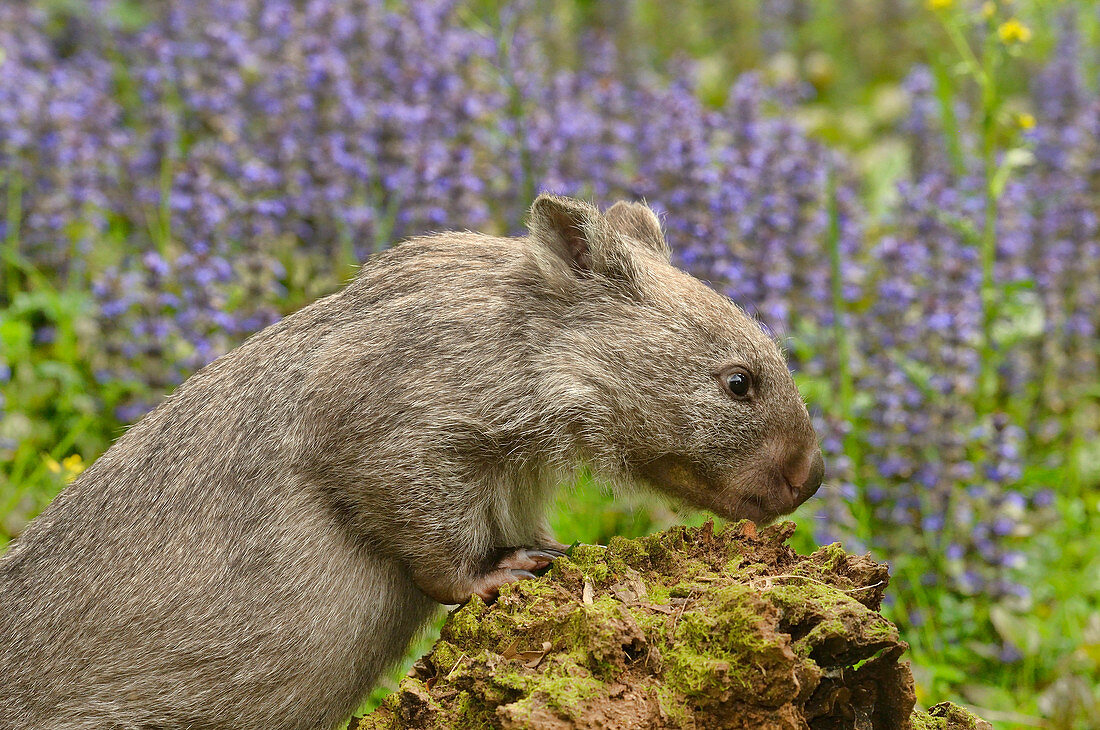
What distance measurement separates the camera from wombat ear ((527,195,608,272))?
13.1 feet

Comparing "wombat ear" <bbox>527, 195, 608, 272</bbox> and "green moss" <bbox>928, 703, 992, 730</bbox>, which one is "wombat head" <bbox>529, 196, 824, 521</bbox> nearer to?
"wombat ear" <bbox>527, 195, 608, 272</bbox>

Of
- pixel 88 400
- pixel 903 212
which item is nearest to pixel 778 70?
pixel 903 212

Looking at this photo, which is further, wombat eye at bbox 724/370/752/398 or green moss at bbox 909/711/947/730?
wombat eye at bbox 724/370/752/398

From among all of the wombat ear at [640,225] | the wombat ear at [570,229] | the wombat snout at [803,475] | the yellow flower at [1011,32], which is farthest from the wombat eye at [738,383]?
the yellow flower at [1011,32]

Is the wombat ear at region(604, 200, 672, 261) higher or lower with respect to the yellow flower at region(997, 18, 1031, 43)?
lower

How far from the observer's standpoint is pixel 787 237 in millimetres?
6891

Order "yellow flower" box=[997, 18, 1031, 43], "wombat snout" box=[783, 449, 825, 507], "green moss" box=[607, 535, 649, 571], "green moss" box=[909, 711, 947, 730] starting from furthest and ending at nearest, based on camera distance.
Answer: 1. "yellow flower" box=[997, 18, 1031, 43]
2. "wombat snout" box=[783, 449, 825, 507]
3. "green moss" box=[607, 535, 649, 571]
4. "green moss" box=[909, 711, 947, 730]

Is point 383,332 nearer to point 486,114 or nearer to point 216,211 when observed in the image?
point 216,211

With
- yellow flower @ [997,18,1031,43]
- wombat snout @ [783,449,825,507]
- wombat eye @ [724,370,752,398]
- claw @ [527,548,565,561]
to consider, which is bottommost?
claw @ [527,548,565,561]

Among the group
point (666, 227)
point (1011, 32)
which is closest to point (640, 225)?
point (666, 227)

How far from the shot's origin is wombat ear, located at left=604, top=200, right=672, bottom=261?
4.50m

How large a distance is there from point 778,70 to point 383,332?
8.92 metres

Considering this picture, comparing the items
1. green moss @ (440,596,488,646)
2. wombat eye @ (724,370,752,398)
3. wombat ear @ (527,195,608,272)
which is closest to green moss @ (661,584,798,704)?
green moss @ (440,596,488,646)

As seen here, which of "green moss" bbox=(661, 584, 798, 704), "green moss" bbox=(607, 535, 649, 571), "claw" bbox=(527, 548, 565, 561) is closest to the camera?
"green moss" bbox=(661, 584, 798, 704)
